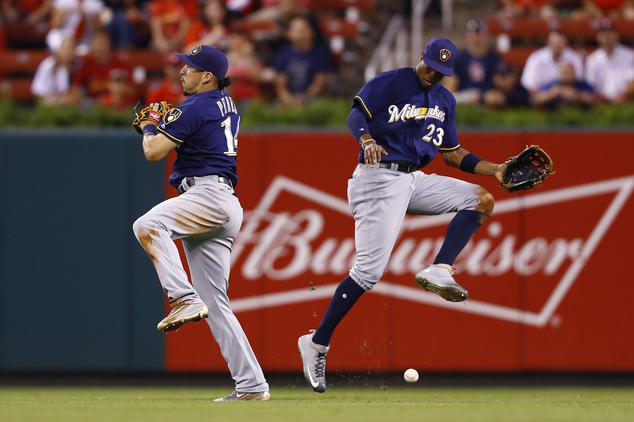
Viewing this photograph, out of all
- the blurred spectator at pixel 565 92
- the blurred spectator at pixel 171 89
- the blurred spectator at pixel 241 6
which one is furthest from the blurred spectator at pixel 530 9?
the blurred spectator at pixel 171 89

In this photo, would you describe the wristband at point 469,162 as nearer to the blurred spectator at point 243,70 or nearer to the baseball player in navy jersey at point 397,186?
the baseball player in navy jersey at point 397,186

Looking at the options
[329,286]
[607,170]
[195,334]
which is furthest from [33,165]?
[607,170]

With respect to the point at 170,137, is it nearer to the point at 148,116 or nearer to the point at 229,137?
the point at 148,116

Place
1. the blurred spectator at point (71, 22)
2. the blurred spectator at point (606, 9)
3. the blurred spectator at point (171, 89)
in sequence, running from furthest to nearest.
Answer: the blurred spectator at point (71, 22) < the blurred spectator at point (606, 9) < the blurred spectator at point (171, 89)

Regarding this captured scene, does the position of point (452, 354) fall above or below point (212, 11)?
below

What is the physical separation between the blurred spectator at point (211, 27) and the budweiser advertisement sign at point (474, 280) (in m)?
2.54

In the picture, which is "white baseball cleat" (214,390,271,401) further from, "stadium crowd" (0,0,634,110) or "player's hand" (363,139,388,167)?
"stadium crowd" (0,0,634,110)

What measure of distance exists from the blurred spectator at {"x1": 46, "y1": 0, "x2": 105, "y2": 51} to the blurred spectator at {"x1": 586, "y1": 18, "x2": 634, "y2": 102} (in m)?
5.95

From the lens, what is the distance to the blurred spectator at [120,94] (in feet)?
30.8

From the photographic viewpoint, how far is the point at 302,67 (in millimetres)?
9953

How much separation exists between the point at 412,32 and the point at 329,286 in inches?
188

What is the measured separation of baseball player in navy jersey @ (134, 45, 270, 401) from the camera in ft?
17.6

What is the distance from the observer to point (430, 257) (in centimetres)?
845

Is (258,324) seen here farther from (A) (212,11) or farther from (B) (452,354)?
(A) (212,11)
